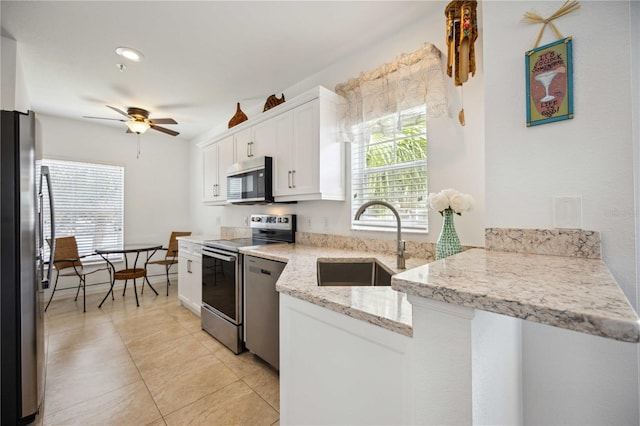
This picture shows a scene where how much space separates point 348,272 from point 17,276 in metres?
1.99

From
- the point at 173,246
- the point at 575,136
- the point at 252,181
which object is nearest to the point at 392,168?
the point at 575,136

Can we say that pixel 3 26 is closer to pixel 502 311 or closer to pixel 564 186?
pixel 502 311

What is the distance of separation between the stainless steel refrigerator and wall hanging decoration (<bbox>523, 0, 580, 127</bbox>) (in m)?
2.67

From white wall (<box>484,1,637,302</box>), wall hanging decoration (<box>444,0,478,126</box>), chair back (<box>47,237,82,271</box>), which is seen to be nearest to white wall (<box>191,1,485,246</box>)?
wall hanging decoration (<box>444,0,478,126</box>)

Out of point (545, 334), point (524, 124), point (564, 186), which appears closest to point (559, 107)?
point (524, 124)

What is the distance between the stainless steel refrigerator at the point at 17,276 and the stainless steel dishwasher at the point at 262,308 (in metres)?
1.29

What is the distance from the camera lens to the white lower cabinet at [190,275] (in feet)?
10.5

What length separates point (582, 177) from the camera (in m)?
1.08

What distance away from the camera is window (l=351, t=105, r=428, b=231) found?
6.51 feet

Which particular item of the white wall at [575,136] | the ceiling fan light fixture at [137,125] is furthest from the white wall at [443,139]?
the ceiling fan light fixture at [137,125]

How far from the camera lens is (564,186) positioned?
1.12 m

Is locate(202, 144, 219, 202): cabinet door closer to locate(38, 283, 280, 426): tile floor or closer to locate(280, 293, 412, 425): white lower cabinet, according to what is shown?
locate(38, 283, 280, 426): tile floor

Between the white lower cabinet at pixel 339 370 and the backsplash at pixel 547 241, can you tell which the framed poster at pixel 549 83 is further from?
the white lower cabinet at pixel 339 370

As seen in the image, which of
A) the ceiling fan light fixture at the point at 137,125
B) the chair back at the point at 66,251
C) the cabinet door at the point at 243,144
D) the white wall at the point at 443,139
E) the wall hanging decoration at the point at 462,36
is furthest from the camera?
the chair back at the point at 66,251
